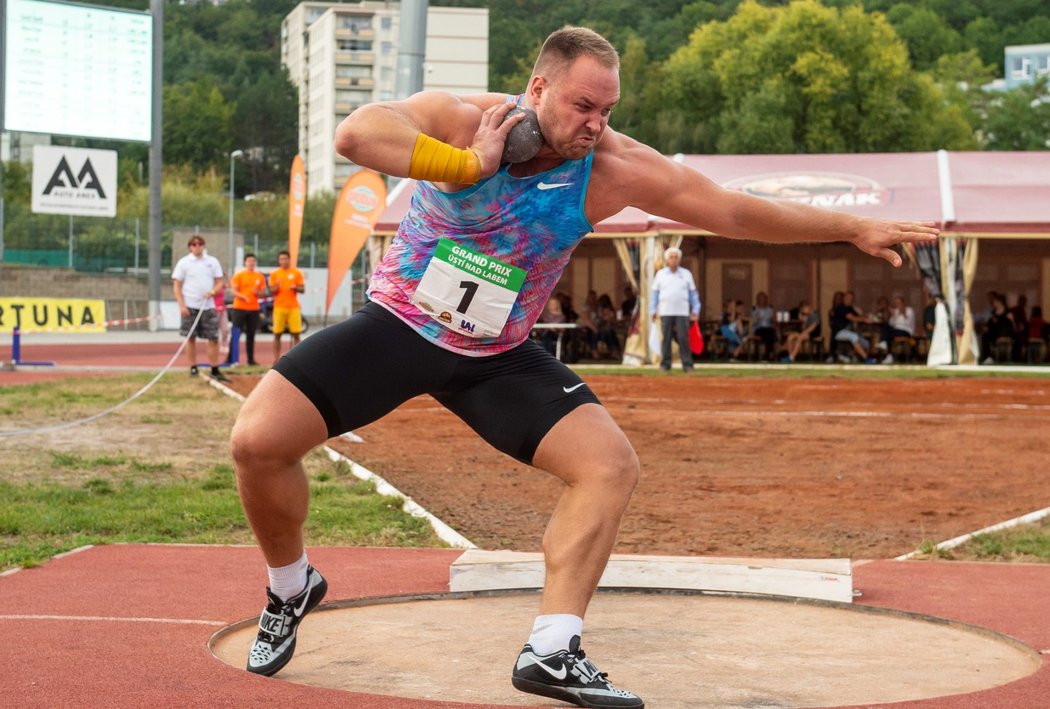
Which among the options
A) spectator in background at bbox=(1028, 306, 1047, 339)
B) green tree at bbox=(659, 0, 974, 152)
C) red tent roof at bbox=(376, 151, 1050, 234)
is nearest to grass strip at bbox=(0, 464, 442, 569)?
red tent roof at bbox=(376, 151, 1050, 234)

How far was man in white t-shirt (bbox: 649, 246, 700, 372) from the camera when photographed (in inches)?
877

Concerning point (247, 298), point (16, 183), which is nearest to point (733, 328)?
point (247, 298)

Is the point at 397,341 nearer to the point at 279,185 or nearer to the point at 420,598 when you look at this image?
the point at 420,598

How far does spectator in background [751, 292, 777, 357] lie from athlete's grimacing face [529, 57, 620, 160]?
2398 centimetres

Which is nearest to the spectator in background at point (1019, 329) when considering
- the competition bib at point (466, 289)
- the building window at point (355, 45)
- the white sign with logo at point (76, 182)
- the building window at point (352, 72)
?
the white sign with logo at point (76, 182)

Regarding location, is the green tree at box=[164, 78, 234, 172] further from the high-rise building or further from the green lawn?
the green lawn

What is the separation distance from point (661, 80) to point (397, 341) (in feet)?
262

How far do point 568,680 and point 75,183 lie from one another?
91.4 ft

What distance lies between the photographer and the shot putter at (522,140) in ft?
13.6

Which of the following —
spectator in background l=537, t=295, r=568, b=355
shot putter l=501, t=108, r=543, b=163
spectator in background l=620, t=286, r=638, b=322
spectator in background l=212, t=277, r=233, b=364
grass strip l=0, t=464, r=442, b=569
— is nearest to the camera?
shot putter l=501, t=108, r=543, b=163

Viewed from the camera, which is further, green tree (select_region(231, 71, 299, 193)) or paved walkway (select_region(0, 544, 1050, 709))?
green tree (select_region(231, 71, 299, 193))

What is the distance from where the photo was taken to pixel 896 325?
2711 cm

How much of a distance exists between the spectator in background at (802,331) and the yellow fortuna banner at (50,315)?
13.0 metres

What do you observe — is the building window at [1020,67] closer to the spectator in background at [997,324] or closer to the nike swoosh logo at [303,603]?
the spectator in background at [997,324]
